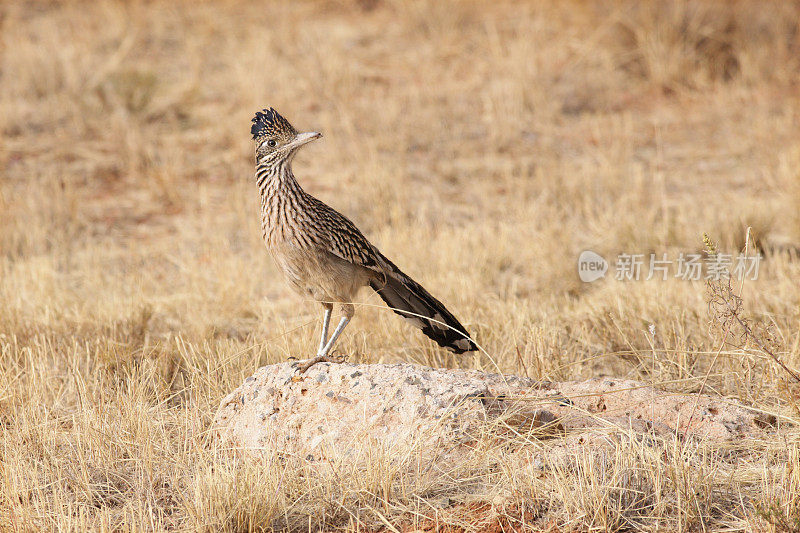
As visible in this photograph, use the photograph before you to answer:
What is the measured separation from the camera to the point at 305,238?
15.5 feet

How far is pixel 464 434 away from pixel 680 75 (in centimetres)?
964

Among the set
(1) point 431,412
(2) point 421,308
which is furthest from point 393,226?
(1) point 431,412

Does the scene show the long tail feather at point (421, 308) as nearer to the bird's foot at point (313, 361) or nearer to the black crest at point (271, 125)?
the bird's foot at point (313, 361)

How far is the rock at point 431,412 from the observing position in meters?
4.18

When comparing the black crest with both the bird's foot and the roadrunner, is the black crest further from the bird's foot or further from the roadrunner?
the bird's foot

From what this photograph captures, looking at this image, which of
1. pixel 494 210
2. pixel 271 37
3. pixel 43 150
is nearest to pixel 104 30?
pixel 271 37

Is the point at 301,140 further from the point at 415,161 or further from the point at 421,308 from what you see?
the point at 415,161

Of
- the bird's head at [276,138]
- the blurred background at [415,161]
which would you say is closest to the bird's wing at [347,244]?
the bird's head at [276,138]

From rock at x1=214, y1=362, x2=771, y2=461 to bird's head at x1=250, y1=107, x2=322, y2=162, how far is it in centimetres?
111

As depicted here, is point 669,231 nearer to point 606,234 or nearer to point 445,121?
point 606,234

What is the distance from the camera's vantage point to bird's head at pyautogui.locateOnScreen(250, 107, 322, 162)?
477 centimetres

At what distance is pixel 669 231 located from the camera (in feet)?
26.9

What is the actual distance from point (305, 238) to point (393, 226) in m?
4.24

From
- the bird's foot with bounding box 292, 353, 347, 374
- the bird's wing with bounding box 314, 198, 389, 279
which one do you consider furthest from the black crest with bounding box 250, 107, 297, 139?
the bird's foot with bounding box 292, 353, 347, 374
